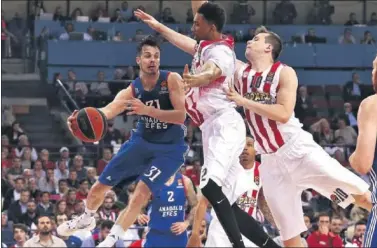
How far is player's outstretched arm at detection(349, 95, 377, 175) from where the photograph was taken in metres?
6.19

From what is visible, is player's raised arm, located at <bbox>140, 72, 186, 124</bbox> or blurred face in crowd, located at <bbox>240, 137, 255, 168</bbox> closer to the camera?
player's raised arm, located at <bbox>140, 72, 186, 124</bbox>

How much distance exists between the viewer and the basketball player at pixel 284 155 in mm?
9102

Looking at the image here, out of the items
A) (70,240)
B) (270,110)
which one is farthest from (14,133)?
(270,110)

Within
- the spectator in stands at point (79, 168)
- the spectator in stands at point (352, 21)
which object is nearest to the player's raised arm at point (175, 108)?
the spectator in stands at point (79, 168)

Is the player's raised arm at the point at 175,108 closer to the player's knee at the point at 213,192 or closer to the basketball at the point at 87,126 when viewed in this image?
the basketball at the point at 87,126

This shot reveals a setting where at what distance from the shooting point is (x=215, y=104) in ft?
30.6

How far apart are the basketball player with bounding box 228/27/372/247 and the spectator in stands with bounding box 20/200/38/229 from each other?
753 centimetres

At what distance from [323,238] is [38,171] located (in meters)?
5.72

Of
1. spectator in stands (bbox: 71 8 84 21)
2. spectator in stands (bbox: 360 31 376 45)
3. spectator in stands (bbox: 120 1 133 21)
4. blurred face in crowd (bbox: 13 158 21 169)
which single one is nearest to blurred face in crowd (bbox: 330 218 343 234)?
blurred face in crowd (bbox: 13 158 21 169)

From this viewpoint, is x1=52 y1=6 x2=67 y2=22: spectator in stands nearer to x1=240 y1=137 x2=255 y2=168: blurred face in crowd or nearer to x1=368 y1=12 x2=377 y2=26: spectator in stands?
x1=368 y1=12 x2=377 y2=26: spectator in stands

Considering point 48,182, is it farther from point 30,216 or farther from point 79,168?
Result: point 30,216

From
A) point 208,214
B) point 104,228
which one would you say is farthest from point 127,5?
point 104,228

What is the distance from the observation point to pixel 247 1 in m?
27.9

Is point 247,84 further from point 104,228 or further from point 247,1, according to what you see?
point 247,1
